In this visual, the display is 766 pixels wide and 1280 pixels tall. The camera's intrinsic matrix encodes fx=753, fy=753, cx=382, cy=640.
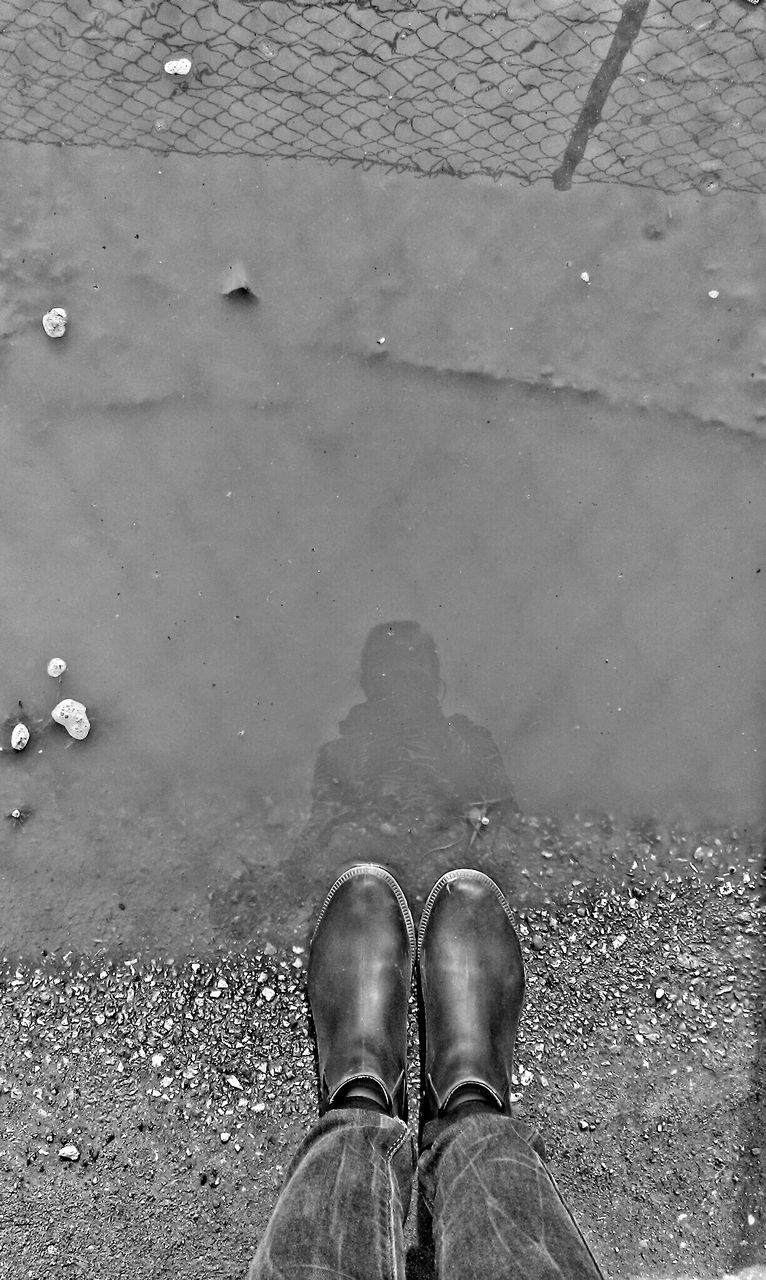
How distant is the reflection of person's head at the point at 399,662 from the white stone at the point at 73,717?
804 millimetres

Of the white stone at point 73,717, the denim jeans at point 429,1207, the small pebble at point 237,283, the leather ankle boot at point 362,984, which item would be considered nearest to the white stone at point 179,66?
the small pebble at point 237,283

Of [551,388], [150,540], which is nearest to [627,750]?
[551,388]

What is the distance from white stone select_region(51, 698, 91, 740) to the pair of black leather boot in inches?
33.5

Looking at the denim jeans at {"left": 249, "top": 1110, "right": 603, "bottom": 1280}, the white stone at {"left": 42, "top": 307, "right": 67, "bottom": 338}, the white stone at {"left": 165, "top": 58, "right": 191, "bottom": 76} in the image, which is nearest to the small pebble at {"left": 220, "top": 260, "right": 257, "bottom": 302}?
the white stone at {"left": 42, "top": 307, "right": 67, "bottom": 338}

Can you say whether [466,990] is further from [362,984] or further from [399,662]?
[399,662]

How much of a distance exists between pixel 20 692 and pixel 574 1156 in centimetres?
201

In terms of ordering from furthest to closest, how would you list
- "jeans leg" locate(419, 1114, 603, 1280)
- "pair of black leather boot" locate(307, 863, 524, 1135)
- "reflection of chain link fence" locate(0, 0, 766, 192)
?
"reflection of chain link fence" locate(0, 0, 766, 192), "pair of black leather boot" locate(307, 863, 524, 1135), "jeans leg" locate(419, 1114, 603, 1280)

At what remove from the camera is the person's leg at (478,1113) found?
144 cm

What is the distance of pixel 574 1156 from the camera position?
6.69 ft

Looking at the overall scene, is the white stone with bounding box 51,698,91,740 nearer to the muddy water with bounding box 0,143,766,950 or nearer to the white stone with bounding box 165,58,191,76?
the muddy water with bounding box 0,143,766,950

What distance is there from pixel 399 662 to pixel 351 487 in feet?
1.72

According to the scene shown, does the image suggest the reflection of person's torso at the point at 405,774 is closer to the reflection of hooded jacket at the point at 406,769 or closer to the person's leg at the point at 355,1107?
the reflection of hooded jacket at the point at 406,769

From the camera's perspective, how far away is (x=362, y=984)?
2059mm

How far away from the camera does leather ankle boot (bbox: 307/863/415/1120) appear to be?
1.96 meters
